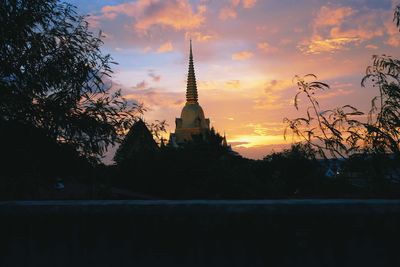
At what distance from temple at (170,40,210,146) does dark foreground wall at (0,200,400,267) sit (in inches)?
2876

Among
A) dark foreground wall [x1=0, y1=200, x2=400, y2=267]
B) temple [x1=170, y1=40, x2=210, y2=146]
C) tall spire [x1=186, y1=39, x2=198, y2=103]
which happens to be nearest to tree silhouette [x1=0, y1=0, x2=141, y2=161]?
dark foreground wall [x1=0, y1=200, x2=400, y2=267]

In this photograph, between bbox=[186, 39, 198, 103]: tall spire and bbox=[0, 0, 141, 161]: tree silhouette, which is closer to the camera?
bbox=[0, 0, 141, 161]: tree silhouette

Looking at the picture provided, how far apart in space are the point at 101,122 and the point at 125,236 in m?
6.18

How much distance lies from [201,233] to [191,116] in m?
77.0

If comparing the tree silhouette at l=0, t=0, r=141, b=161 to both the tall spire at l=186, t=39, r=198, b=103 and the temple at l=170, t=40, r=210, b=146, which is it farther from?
the tall spire at l=186, t=39, r=198, b=103

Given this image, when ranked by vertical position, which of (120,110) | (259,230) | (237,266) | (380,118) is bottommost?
(237,266)

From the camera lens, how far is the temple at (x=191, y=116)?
257 feet

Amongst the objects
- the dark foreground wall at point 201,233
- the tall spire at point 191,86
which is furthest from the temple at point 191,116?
the dark foreground wall at point 201,233

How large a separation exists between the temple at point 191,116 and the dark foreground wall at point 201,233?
73.1m

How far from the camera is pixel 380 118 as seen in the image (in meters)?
5.73

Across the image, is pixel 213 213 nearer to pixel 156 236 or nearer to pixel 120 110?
pixel 156 236

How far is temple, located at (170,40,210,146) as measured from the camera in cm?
7831

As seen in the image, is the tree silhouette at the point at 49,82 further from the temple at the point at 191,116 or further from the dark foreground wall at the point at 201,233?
the temple at the point at 191,116

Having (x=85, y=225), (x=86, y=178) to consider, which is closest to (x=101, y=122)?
(x=86, y=178)
